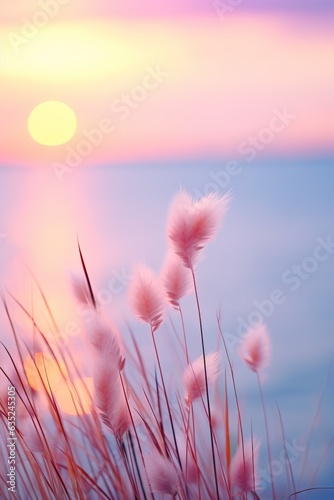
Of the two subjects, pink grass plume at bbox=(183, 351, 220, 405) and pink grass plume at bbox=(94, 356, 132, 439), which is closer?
pink grass plume at bbox=(94, 356, 132, 439)

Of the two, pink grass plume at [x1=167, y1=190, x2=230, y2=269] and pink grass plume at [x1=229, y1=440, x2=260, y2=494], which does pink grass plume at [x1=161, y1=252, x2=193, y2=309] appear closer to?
pink grass plume at [x1=167, y1=190, x2=230, y2=269]

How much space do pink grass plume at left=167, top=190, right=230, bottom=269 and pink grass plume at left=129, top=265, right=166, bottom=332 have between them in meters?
0.09

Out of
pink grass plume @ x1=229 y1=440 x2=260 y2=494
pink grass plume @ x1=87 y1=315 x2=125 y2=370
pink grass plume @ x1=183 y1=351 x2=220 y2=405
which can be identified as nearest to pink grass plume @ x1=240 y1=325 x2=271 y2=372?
pink grass plume @ x1=183 y1=351 x2=220 y2=405

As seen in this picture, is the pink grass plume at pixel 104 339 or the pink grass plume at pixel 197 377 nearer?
the pink grass plume at pixel 104 339

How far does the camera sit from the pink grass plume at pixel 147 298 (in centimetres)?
176

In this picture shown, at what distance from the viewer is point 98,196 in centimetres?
183

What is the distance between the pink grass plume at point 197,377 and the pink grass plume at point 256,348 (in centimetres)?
8

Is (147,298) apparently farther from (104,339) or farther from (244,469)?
(244,469)

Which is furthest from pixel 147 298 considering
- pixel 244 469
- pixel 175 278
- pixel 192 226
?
pixel 244 469

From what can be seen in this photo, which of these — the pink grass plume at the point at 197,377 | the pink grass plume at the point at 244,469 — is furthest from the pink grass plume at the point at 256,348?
the pink grass plume at the point at 244,469

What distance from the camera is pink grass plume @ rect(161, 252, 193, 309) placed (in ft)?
5.86

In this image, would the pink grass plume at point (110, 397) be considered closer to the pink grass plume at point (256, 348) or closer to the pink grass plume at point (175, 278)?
the pink grass plume at point (175, 278)

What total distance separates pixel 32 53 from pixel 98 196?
0.39m

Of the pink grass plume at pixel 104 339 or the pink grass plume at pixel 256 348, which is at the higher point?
the pink grass plume at pixel 104 339
